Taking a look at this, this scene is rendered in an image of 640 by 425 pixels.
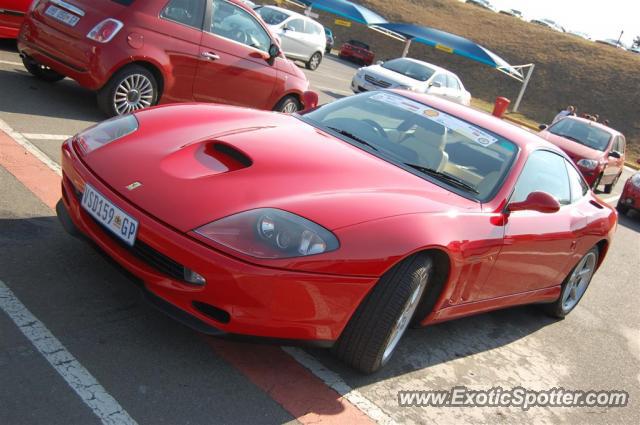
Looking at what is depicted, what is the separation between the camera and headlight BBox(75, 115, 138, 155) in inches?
144

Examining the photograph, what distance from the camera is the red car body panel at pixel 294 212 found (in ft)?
9.67

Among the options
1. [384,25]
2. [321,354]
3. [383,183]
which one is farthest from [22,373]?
[384,25]

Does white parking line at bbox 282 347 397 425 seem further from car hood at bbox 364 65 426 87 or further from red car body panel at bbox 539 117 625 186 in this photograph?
car hood at bbox 364 65 426 87

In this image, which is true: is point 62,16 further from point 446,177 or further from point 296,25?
point 296,25

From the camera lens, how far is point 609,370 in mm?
4809

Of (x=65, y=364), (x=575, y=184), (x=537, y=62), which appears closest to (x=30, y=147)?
(x=65, y=364)

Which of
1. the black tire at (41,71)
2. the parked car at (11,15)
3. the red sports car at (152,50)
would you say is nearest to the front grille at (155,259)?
the red sports car at (152,50)

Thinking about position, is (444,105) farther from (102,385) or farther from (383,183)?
(102,385)

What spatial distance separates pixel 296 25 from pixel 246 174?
20226 mm

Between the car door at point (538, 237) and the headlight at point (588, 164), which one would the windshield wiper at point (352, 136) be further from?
the headlight at point (588, 164)

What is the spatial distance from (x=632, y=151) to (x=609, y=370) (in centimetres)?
3382

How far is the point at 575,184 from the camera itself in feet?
17.4

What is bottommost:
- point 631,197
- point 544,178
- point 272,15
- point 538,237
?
point 631,197

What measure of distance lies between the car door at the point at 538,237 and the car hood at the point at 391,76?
12759mm
